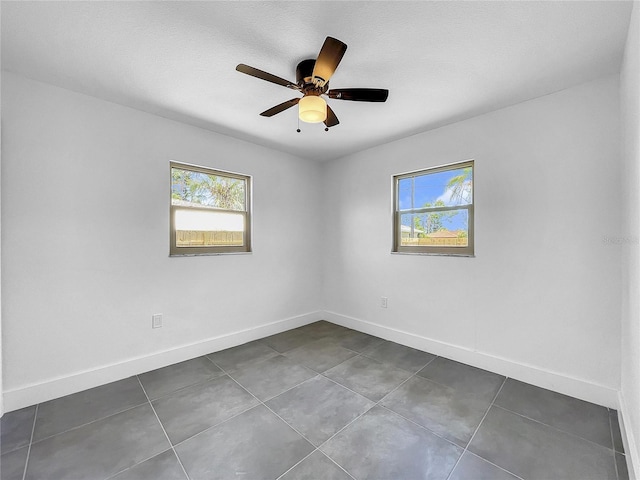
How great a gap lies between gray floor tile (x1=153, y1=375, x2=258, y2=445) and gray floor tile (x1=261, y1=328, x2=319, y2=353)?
2.85 ft

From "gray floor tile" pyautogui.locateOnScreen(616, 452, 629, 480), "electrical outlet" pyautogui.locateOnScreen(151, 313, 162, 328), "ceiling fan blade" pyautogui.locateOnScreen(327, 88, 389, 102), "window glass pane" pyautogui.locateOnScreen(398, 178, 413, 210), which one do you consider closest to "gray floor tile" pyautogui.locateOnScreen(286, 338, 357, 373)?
"electrical outlet" pyautogui.locateOnScreen(151, 313, 162, 328)

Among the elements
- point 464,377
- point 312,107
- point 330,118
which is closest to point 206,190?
point 330,118

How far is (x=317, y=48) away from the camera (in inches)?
70.5

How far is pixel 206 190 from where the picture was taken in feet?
10.5

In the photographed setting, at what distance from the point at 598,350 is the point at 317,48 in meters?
3.01

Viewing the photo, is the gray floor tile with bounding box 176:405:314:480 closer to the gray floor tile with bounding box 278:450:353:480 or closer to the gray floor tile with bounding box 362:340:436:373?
the gray floor tile with bounding box 278:450:353:480

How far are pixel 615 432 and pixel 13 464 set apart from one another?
3619mm

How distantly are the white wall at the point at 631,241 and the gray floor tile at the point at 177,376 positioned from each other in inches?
115

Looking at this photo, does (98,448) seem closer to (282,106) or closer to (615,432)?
(282,106)

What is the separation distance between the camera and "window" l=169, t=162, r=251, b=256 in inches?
117

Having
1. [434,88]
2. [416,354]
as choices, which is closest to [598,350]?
[416,354]

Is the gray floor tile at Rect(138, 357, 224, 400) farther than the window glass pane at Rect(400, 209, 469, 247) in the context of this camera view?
No

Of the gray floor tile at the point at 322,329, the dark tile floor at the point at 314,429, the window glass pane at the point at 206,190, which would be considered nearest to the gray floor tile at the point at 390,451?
the dark tile floor at the point at 314,429

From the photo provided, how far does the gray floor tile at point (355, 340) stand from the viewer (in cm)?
329
